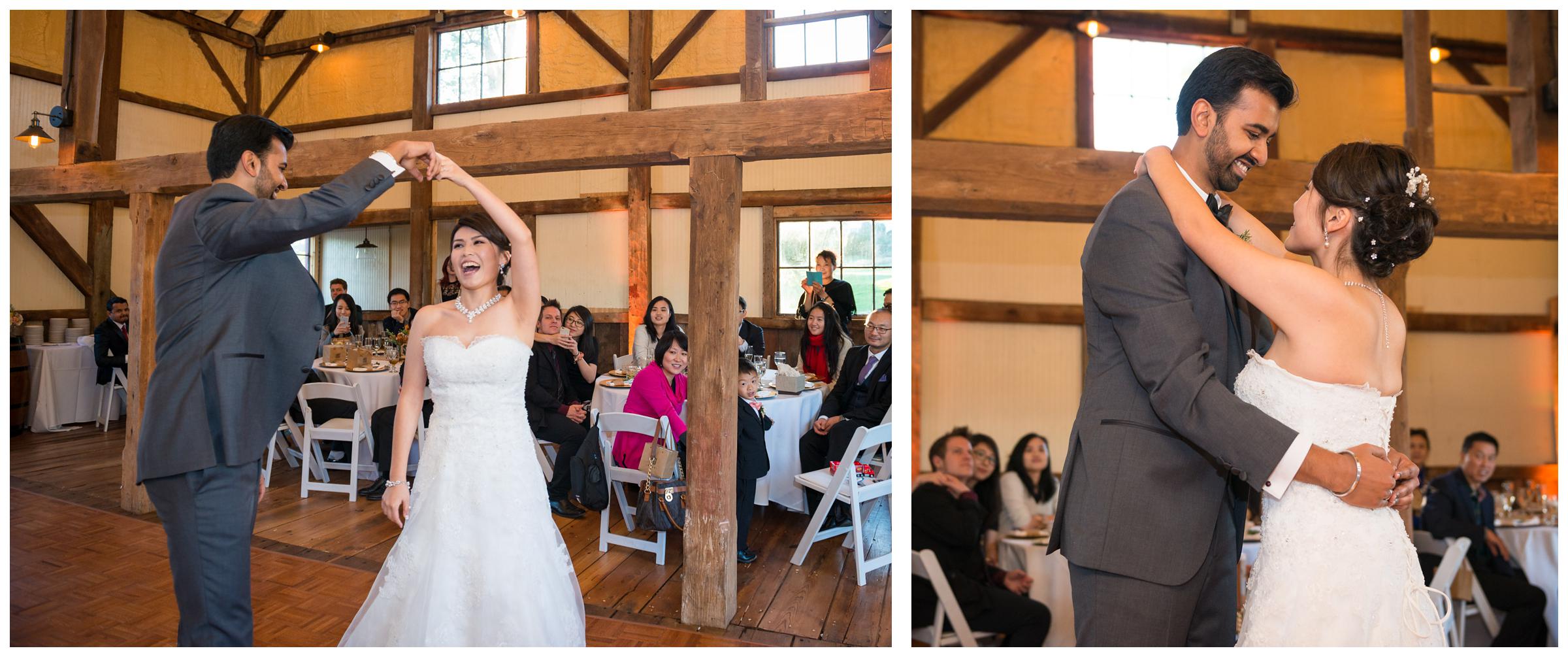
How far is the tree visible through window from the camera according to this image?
8742 mm

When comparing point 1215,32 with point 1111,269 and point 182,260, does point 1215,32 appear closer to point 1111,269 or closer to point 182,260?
point 1111,269

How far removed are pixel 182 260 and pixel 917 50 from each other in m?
3.59

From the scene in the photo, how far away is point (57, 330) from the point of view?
6637mm

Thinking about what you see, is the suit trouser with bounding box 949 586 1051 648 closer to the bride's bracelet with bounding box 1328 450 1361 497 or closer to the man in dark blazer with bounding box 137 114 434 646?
the bride's bracelet with bounding box 1328 450 1361 497

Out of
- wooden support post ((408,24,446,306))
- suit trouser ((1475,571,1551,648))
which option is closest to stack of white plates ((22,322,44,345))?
wooden support post ((408,24,446,306))

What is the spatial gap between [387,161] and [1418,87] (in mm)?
4723

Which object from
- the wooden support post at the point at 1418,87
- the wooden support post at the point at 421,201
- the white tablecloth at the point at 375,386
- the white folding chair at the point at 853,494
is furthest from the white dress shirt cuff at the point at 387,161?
the wooden support post at the point at 421,201

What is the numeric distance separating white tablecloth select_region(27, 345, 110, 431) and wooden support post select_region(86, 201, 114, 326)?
0.85 meters

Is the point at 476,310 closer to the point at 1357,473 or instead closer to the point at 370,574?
the point at 370,574

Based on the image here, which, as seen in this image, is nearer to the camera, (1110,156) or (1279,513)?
(1279,513)

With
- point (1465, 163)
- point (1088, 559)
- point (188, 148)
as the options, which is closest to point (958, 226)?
point (1465, 163)

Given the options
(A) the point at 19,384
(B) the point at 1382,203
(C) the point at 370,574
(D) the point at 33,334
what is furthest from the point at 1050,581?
(D) the point at 33,334

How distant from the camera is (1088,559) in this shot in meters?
1.63

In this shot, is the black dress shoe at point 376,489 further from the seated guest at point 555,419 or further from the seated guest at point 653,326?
the seated guest at point 653,326
